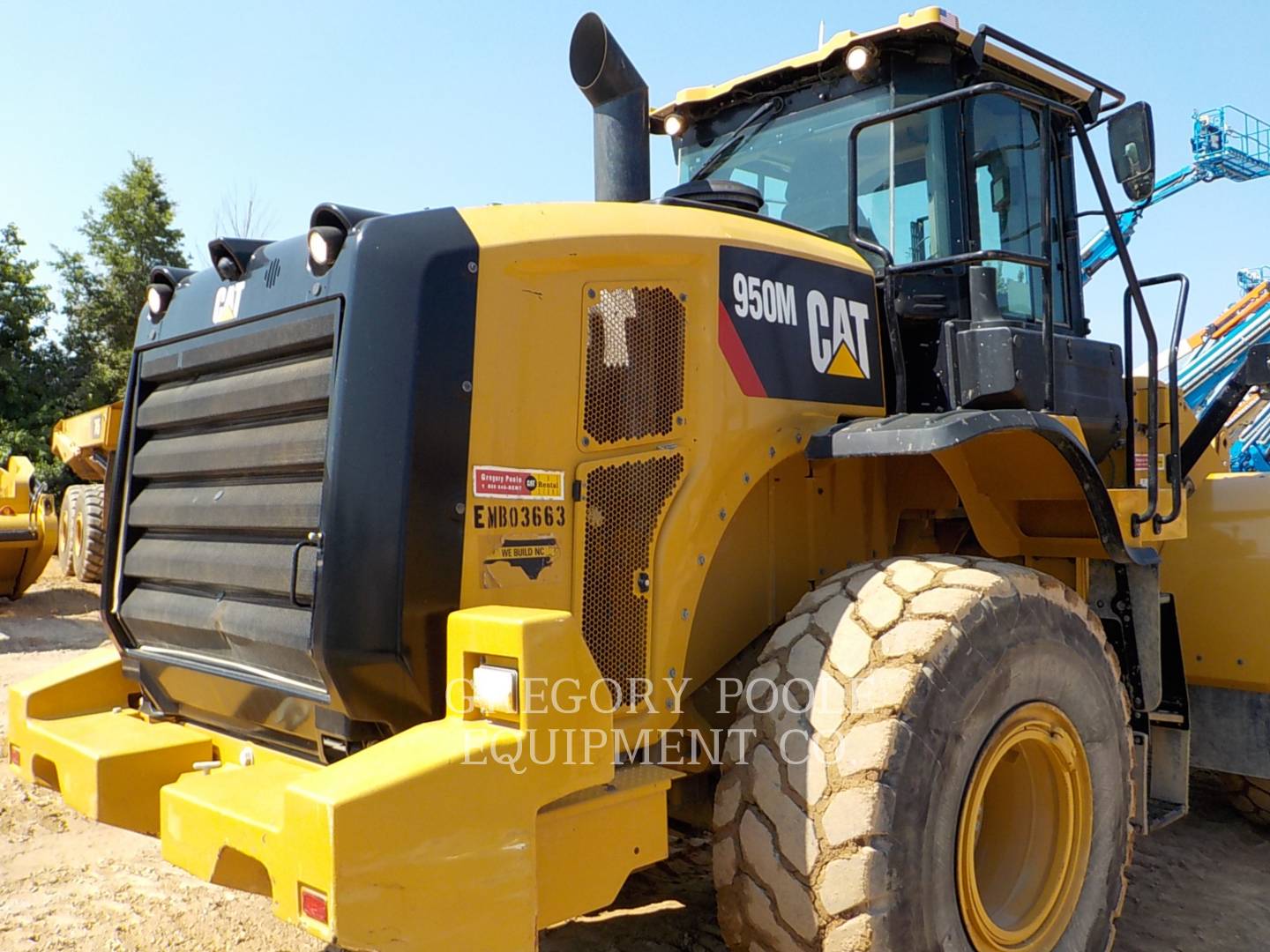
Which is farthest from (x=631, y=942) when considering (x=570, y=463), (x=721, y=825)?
(x=570, y=463)

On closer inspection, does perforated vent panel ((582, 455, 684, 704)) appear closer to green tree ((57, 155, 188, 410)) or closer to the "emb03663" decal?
the "emb03663" decal

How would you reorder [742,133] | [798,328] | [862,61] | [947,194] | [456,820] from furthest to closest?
[742,133]
[862,61]
[947,194]
[798,328]
[456,820]

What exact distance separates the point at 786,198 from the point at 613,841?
2.40 meters

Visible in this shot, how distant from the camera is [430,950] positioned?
6.94ft

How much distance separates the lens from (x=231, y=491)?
9.64 feet

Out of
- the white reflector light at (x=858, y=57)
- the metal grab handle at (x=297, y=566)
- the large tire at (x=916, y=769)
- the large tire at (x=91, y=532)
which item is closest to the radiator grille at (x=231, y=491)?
the metal grab handle at (x=297, y=566)

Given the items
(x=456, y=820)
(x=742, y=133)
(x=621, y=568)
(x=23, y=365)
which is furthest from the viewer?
(x=23, y=365)

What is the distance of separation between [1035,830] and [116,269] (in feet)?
84.7

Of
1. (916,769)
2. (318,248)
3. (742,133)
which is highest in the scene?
(742,133)

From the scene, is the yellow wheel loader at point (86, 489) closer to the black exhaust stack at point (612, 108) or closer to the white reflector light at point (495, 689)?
the black exhaust stack at point (612, 108)

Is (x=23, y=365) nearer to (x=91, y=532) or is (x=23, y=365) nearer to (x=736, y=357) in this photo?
(x=91, y=532)

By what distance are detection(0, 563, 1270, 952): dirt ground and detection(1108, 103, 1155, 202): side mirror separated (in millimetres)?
2542

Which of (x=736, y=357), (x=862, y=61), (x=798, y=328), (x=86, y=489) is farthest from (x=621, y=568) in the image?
(x=86, y=489)

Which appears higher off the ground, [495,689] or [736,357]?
[736,357]
